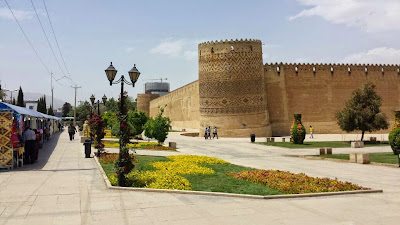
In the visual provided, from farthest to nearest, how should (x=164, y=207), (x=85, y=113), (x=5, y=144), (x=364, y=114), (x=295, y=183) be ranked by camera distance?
(x=85, y=113), (x=364, y=114), (x=5, y=144), (x=295, y=183), (x=164, y=207)

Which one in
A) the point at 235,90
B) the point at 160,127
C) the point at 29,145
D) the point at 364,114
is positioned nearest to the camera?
the point at 29,145

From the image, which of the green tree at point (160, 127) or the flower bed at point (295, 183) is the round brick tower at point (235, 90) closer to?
the green tree at point (160, 127)

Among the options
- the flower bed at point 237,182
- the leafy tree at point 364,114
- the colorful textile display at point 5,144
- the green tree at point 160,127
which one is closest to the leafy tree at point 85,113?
the green tree at point 160,127

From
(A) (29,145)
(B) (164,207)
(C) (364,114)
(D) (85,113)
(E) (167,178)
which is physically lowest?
(B) (164,207)

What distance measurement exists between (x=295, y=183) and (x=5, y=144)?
29.5ft

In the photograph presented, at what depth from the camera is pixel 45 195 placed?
718cm

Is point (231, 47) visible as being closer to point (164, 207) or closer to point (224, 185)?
point (224, 185)

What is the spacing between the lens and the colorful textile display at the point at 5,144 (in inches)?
435

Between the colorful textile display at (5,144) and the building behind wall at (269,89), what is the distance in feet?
73.0

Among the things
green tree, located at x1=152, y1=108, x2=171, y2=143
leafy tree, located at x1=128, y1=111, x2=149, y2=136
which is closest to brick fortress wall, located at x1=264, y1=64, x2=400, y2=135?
leafy tree, located at x1=128, y1=111, x2=149, y2=136

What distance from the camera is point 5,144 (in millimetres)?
11125

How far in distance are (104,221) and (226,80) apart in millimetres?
27313

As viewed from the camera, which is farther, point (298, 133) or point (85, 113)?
point (85, 113)

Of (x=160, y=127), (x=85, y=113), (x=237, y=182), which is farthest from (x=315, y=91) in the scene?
(x=85, y=113)
